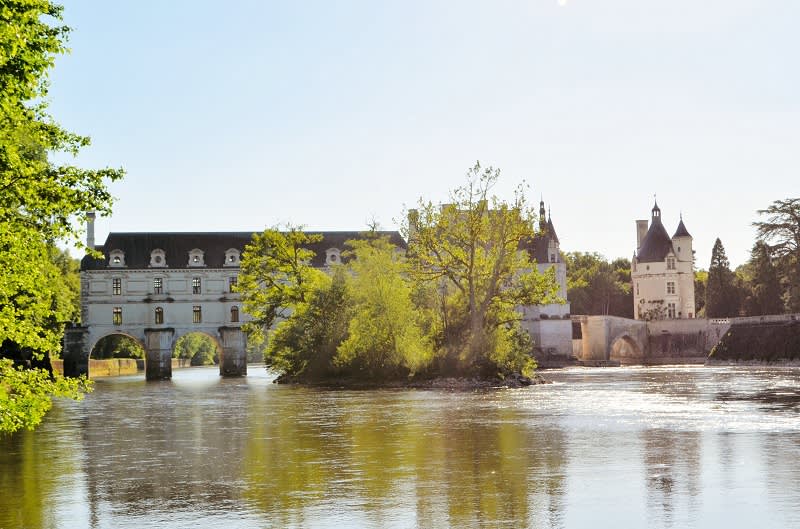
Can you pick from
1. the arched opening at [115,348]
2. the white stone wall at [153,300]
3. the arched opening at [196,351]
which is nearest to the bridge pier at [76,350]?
the white stone wall at [153,300]

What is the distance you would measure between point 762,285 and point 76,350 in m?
64.4

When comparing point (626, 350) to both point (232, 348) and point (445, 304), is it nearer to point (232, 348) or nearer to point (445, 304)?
point (232, 348)

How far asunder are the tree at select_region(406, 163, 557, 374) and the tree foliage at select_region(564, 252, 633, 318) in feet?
238

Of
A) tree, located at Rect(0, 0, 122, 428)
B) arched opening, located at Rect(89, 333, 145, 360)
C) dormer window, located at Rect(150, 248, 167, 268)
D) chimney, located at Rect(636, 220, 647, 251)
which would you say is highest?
chimney, located at Rect(636, 220, 647, 251)

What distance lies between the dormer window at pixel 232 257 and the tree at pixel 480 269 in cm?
3760

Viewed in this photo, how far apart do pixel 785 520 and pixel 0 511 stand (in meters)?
10.3

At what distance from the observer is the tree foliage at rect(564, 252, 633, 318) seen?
412 ft

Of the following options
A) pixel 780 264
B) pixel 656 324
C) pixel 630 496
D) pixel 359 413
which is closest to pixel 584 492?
pixel 630 496

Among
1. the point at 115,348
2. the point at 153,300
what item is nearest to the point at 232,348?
the point at 153,300

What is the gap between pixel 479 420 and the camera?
27516 mm

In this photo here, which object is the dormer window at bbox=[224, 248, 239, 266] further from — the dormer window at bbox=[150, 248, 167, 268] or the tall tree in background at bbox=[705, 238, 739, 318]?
the tall tree in background at bbox=[705, 238, 739, 318]

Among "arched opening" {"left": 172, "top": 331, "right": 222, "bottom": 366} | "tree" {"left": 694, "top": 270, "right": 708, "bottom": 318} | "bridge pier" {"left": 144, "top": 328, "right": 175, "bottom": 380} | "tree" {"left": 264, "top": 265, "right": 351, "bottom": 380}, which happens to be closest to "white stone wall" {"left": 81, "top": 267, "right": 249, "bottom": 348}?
"bridge pier" {"left": 144, "top": 328, "right": 175, "bottom": 380}

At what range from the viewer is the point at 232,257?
8750 cm

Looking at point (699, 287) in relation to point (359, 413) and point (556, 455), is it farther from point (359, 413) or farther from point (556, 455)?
point (556, 455)
